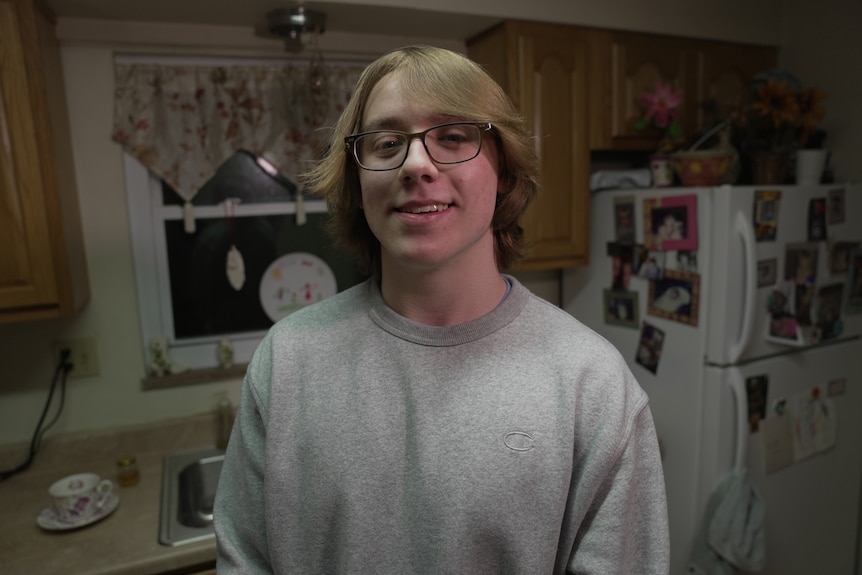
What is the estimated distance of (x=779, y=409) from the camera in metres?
1.82

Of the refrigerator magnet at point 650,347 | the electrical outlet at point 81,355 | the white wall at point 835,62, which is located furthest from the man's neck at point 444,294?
the white wall at point 835,62

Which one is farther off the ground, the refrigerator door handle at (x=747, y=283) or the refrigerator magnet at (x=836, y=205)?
the refrigerator magnet at (x=836, y=205)

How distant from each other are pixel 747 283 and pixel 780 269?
18 cm

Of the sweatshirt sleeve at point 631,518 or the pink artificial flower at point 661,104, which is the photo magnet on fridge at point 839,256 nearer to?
the pink artificial flower at point 661,104

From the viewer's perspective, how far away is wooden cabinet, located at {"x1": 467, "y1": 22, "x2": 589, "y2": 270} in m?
1.78

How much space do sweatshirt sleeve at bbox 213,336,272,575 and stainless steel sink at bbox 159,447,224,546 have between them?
59cm

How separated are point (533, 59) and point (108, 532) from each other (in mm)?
1765

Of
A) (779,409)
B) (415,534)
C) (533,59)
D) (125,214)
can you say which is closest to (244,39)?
(125,214)

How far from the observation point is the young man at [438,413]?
0.77m

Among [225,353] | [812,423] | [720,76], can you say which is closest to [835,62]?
[720,76]

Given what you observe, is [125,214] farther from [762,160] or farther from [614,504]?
[762,160]

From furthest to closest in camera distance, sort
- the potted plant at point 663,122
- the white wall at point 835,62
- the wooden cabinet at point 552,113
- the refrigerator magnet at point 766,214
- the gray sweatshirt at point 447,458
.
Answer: the white wall at point 835,62 < the potted plant at point 663,122 < the wooden cabinet at point 552,113 < the refrigerator magnet at point 766,214 < the gray sweatshirt at point 447,458

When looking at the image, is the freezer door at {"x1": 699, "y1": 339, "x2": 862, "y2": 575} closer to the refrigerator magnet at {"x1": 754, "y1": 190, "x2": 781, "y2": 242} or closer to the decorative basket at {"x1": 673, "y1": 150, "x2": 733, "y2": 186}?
the refrigerator magnet at {"x1": 754, "y1": 190, "x2": 781, "y2": 242}

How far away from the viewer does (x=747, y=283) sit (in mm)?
1670
